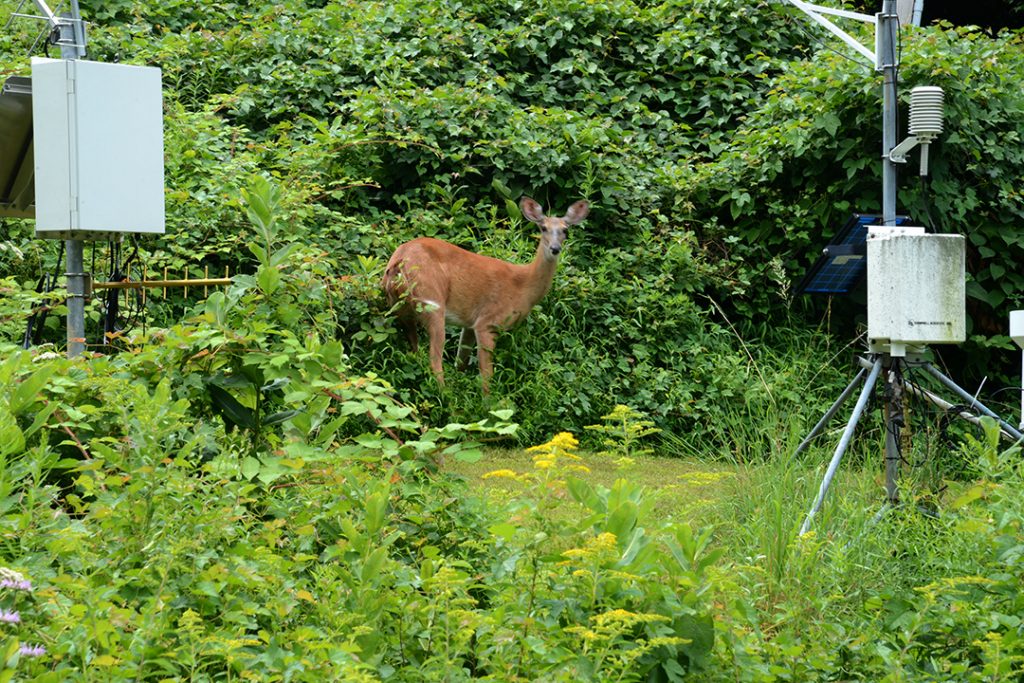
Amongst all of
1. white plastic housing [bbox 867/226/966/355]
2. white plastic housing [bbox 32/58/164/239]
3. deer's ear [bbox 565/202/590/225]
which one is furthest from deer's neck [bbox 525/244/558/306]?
white plastic housing [bbox 32/58/164/239]

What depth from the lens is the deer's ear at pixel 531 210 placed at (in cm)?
842

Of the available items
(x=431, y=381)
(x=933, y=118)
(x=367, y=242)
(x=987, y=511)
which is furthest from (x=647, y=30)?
(x=987, y=511)

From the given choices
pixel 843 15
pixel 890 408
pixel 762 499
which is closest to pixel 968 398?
pixel 890 408

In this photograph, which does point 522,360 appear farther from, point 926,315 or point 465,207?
point 926,315

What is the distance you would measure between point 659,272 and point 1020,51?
3.64 metres

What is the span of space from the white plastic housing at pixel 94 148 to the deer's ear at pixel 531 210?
3554mm

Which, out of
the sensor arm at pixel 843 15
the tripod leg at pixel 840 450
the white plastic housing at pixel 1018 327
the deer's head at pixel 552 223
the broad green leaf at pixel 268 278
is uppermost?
the sensor arm at pixel 843 15

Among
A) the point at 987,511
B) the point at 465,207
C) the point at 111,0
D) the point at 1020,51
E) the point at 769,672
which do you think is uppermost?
the point at 111,0

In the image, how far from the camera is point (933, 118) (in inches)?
227

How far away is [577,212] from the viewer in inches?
337

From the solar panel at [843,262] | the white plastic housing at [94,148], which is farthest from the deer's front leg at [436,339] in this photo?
the white plastic housing at [94,148]

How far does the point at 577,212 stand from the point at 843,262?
2.52 metres

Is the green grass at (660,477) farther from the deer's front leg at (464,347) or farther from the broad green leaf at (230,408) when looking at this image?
the broad green leaf at (230,408)

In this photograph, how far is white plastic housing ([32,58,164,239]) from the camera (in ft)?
16.6
